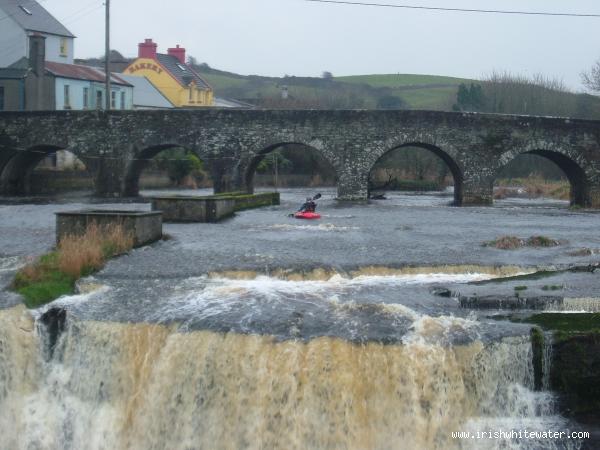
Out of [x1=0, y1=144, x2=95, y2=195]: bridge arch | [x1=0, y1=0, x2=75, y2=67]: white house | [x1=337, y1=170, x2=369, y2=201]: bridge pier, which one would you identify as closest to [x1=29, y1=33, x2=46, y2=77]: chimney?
[x1=0, y1=0, x2=75, y2=67]: white house

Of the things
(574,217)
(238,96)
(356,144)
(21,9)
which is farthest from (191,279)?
(238,96)

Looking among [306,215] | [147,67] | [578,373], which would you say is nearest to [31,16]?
[147,67]

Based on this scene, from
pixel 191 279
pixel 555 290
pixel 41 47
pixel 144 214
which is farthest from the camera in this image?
pixel 41 47

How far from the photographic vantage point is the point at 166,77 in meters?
78.4

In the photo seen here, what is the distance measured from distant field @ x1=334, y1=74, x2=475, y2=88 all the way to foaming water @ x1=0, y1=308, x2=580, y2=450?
4206 inches

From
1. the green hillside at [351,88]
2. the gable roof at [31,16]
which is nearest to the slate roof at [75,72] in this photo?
the gable roof at [31,16]

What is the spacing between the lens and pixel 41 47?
5219 centimetres

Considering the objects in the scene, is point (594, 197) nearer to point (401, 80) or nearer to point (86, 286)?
point (86, 286)

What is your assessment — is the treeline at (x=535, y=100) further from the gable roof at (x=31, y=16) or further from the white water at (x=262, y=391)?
the white water at (x=262, y=391)

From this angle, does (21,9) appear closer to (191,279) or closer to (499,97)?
(499,97)

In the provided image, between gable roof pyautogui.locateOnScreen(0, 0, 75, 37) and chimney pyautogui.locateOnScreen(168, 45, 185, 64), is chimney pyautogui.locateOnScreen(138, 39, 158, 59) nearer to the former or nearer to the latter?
chimney pyautogui.locateOnScreen(168, 45, 185, 64)

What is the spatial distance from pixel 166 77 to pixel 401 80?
5168 cm

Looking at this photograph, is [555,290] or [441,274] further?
[441,274]

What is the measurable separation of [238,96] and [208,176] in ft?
185
